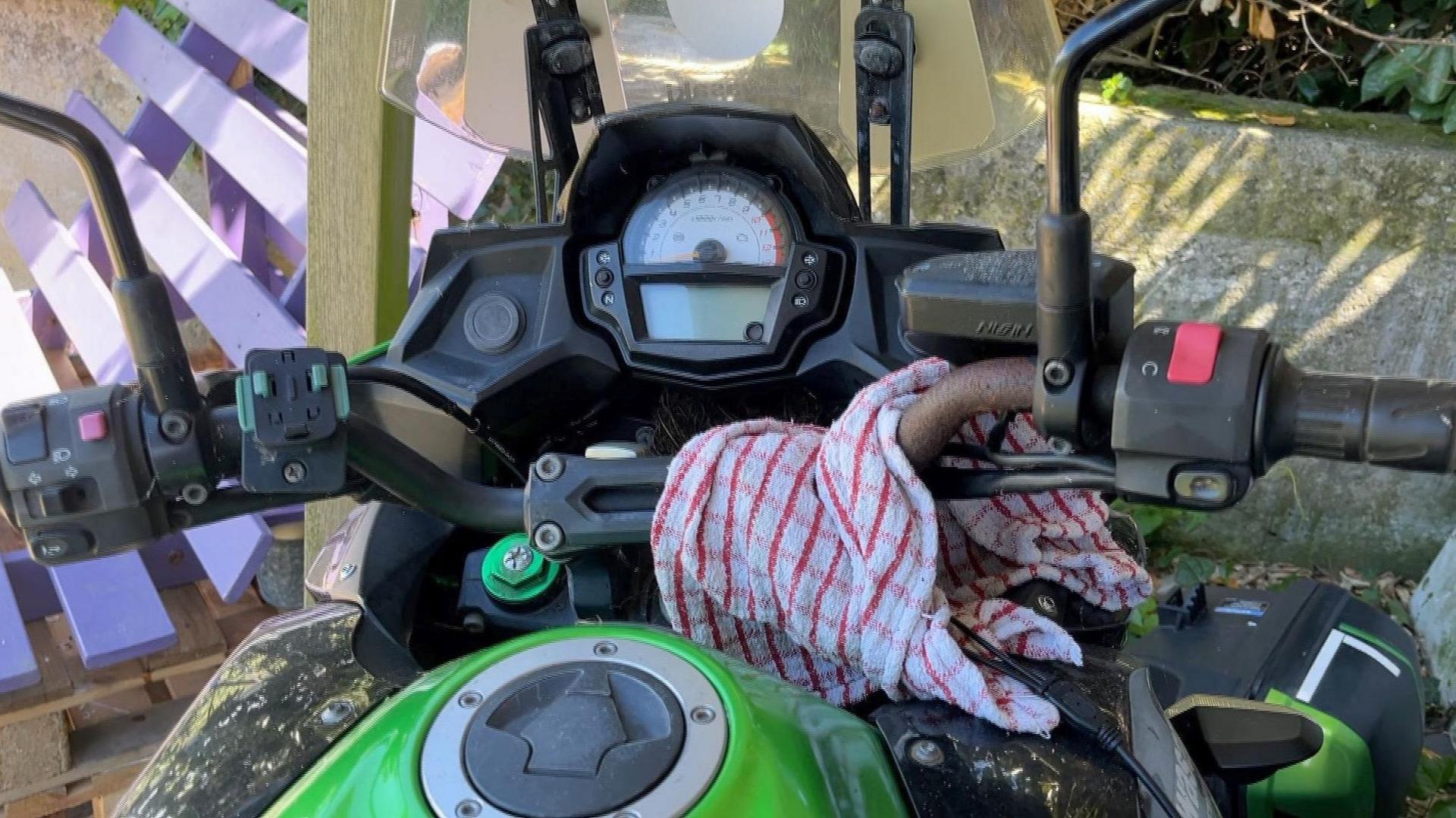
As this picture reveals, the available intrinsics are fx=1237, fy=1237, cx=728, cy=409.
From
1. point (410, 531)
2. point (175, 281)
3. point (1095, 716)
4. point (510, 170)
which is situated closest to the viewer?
point (1095, 716)

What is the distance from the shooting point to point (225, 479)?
879 mm

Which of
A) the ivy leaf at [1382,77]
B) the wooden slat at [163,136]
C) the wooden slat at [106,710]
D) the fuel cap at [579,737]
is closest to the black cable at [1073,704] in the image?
the fuel cap at [579,737]

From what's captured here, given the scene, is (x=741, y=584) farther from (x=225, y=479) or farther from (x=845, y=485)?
(x=225, y=479)

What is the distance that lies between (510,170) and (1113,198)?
1808 millimetres

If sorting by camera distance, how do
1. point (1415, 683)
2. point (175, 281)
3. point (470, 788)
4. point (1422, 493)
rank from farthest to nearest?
point (175, 281), point (1422, 493), point (1415, 683), point (470, 788)

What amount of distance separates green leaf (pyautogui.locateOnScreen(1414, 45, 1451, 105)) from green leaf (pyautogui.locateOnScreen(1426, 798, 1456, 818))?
1.57m

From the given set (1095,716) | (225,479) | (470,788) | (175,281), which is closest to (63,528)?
(225,479)

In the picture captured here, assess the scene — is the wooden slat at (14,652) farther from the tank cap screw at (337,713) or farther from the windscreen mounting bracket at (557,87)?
the tank cap screw at (337,713)

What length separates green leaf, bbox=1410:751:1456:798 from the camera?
1774 mm

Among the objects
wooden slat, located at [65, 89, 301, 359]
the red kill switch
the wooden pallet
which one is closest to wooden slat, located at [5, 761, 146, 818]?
the wooden pallet

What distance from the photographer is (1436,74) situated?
8.57ft

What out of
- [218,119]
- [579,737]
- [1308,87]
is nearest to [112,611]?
Result: [218,119]

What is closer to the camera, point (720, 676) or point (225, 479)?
point (720, 676)

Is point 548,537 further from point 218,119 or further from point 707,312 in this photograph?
point 218,119
